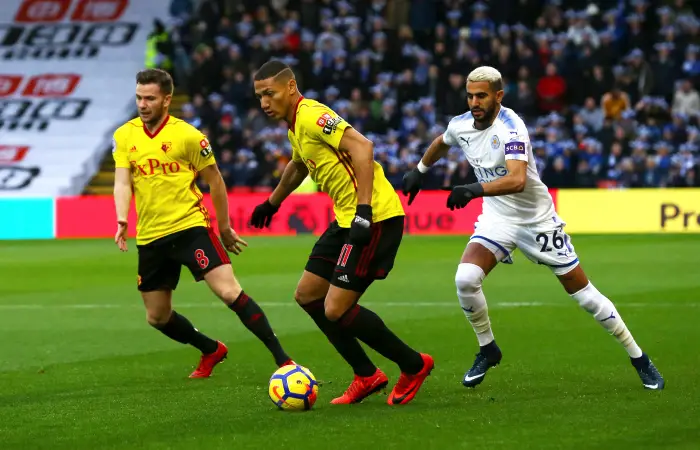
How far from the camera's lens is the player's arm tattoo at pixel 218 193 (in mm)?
8164

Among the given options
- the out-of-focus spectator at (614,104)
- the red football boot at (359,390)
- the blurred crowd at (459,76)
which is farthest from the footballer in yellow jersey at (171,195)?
the out-of-focus spectator at (614,104)

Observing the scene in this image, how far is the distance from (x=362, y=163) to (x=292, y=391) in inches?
50.1

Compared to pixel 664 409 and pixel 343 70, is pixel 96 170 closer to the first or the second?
pixel 343 70

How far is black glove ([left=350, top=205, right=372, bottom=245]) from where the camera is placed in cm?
669

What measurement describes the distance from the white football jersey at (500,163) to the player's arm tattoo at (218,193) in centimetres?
144

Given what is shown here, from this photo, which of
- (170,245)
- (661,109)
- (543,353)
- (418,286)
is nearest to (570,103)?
(661,109)

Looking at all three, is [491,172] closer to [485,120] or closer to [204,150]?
[485,120]

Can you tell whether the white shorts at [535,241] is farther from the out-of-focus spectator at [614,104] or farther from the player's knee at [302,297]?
the out-of-focus spectator at [614,104]

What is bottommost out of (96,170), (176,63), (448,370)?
(96,170)

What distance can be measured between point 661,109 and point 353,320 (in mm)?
20382

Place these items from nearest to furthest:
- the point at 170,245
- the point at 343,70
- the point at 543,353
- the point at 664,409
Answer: the point at 664,409
the point at 170,245
the point at 543,353
the point at 343,70

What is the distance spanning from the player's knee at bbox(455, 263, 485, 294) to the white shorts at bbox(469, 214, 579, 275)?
198 millimetres

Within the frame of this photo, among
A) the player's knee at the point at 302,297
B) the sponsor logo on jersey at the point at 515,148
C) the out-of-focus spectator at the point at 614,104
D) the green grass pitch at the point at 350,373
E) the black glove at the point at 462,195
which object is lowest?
the out-of-focus spectator at the point at 614,104

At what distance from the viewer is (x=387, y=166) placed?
26.2m
